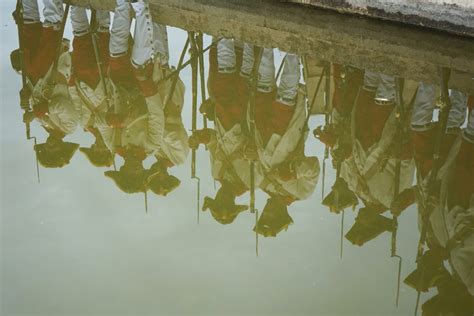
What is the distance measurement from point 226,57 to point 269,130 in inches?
40.9

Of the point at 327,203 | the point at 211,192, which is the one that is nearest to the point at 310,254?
the point at 327,203

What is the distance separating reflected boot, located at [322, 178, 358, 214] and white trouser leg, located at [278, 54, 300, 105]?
3.54 ft

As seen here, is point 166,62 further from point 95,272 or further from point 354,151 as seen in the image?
point 95,272

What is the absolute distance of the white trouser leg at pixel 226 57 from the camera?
620 cm

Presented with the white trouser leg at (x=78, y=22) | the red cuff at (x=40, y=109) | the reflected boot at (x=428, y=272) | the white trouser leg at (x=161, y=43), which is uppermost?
the white trouser leg at (x=78, y=22)

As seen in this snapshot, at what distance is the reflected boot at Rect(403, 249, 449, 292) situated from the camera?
4086 millimetres

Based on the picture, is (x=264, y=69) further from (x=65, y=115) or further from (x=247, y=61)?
(x=65, y=115)

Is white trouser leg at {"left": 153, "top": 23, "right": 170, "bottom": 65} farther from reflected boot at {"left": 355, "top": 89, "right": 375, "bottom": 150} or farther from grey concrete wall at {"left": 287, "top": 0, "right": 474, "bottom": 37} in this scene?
reflected boot at {"left": 355, "top": 89, "right": 375, "bottom": 150}

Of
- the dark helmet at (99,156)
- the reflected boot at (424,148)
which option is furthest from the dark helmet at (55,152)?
the reflected boot at (424,148)

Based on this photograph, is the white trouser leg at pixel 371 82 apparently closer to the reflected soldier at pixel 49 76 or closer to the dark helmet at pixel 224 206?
the dark helmet at pixel 224 206

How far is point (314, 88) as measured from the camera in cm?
581

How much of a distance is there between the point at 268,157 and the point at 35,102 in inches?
72.8

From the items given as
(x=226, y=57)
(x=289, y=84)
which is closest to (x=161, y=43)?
(x=226, y=57)

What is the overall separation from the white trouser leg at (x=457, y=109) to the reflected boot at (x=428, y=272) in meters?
1.28
